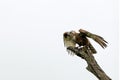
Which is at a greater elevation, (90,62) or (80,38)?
(80,38)

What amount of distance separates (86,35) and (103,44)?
7 centimetres

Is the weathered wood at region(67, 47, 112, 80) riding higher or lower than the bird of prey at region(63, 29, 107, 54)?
lower

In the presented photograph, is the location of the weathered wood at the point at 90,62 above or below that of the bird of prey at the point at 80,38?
below

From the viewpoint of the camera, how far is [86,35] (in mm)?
1069

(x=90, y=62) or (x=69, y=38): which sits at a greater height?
(x=69, y=38)

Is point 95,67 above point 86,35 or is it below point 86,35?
below

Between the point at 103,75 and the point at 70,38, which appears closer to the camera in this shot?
the point at 103,75

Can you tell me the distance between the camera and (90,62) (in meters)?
0.97

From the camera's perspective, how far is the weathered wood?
0.96 metres

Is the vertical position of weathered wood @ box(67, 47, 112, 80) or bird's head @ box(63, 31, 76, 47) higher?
bird's head @ box(63, 31, 76, 47)

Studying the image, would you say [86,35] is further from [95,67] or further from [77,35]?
[95,67]

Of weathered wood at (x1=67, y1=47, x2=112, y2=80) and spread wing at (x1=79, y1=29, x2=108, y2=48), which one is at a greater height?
spread wing at (x1=79, y1=29, x2=108, y2=48)

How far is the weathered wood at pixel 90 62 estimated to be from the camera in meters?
0.96

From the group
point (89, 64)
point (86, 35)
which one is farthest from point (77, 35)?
point (89, 64)
